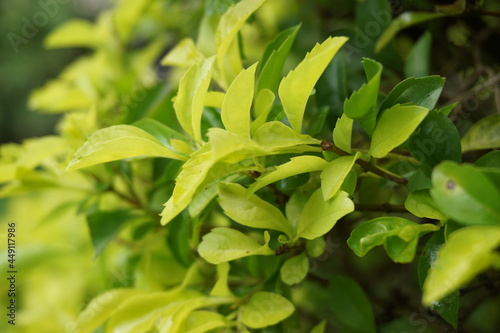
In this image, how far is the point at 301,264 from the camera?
418 millimetres

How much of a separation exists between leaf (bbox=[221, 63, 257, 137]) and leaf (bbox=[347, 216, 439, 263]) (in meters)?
0.11

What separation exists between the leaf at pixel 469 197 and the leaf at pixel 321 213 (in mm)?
66

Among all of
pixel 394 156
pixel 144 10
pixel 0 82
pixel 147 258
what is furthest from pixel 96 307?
pixel 0 82

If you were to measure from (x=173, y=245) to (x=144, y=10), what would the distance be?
44 cm

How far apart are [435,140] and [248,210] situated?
16 centimetres

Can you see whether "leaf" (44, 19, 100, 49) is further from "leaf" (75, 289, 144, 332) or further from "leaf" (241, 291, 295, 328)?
"leaf" (241, 291, 295, 328)

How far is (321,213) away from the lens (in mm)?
376

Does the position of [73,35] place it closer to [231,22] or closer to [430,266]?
[231,22]

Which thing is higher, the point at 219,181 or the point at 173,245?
the point at 219,181

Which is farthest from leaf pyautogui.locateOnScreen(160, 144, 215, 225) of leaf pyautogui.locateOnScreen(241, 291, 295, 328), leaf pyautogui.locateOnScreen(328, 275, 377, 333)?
leaf pyautogui.locateOnScreen(328, 275, 377, 333)

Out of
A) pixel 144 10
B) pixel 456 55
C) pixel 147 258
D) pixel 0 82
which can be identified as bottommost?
pixel 0 82

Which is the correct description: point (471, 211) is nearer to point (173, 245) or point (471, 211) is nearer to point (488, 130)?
point (488, 130)

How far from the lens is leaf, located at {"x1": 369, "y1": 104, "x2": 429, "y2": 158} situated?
0.34 m

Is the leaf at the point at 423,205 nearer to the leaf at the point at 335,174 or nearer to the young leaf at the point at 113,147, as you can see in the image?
the leaf at the point at 335,174
